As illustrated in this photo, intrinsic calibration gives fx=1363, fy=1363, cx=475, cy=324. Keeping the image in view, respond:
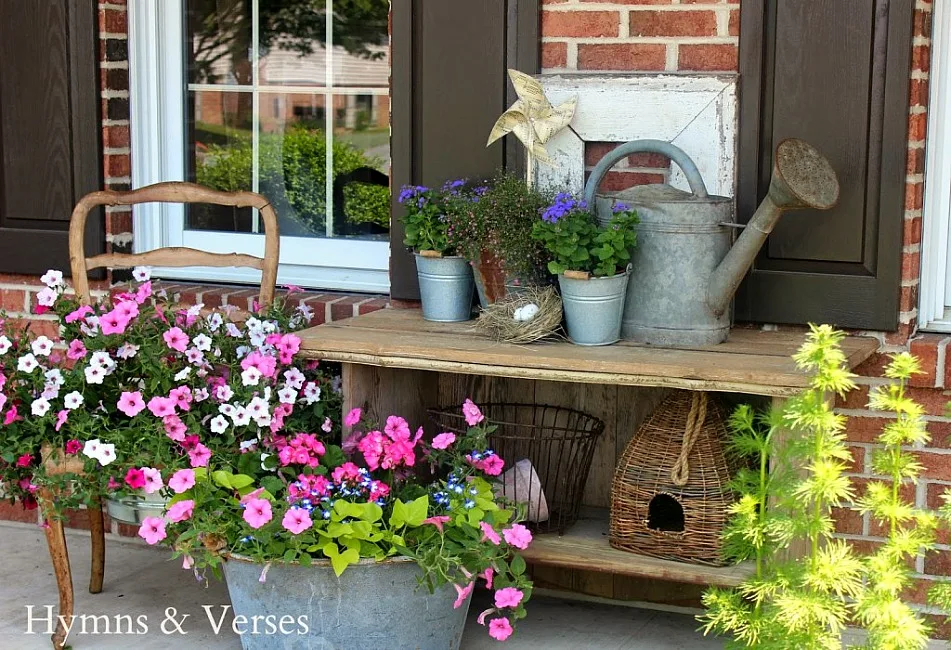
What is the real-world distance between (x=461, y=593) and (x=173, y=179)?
1.70m

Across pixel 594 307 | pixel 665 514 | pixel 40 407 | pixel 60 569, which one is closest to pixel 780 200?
pixel 594 307

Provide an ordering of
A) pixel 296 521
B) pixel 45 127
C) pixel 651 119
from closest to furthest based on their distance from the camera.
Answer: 1. pixel 296 521
2. pixel 651 119
3. pixel 45 127

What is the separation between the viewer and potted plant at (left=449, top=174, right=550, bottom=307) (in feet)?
10.2

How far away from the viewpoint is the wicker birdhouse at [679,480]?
9.74 feet

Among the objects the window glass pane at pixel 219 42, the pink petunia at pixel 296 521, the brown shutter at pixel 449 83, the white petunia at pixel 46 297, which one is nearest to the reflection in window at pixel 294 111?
the window glass pane at pixel 219 42

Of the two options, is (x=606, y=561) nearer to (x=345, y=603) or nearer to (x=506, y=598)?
(x=506, y=598)

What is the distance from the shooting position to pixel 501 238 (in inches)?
123

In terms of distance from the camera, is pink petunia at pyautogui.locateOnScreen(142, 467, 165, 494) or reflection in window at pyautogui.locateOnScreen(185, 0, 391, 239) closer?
pink petunia at pyautogui.locateOnScreen(142, 467, 165, 494)

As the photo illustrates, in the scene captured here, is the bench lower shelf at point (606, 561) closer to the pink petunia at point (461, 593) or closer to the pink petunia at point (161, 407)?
the pink petunia at point (461, 593)

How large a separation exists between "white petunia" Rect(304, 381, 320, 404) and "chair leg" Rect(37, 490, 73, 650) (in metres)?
0.63

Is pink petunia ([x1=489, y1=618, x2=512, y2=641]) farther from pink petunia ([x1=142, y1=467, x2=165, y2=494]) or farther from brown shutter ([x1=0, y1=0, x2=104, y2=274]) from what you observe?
brown shutter ([x1=0, y1=0, x2=104, y2=274])

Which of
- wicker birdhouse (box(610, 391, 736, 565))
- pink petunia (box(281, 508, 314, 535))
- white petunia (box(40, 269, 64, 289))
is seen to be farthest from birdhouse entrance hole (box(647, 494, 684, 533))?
white petunia (box(40, 269, 64, 289))

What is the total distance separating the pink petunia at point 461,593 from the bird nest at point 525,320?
1.80 ft

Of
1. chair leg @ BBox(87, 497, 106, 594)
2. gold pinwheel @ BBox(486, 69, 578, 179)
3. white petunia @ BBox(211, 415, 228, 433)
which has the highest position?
gold pinwheel @ BBox(486, 69, 578, 179)
